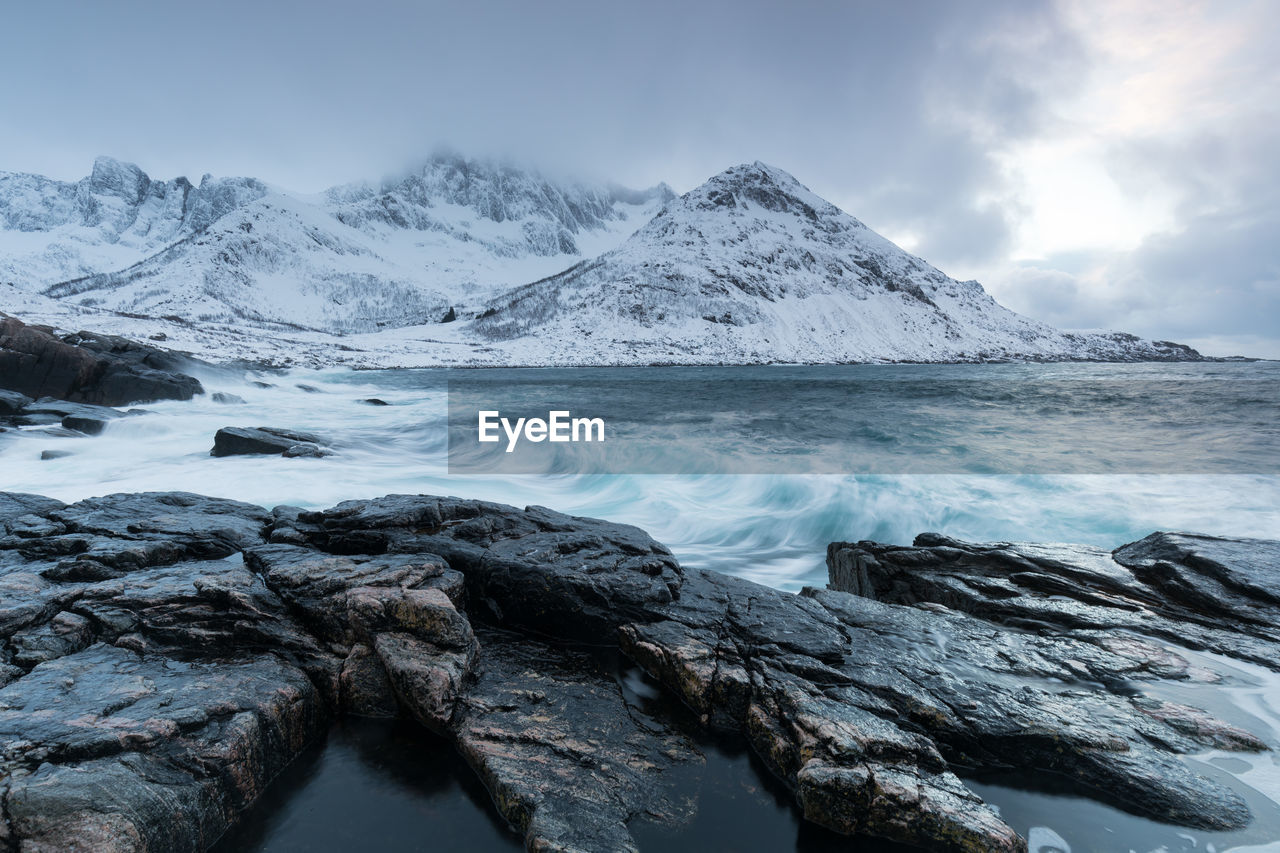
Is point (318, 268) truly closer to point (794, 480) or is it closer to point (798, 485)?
point (794, 480)

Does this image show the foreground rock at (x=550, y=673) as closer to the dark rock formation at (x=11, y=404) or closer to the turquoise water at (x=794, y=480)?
the turquoise water at (x=794, y=480)

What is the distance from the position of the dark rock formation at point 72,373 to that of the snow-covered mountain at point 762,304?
2180 inches

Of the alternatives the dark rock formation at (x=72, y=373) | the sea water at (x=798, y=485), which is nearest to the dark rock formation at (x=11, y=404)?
the sea water at (x=798, y=485)

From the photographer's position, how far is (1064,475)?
41.2 ft

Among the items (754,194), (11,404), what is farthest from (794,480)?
(754,194)

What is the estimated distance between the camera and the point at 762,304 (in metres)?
97.8

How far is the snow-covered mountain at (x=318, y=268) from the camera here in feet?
338

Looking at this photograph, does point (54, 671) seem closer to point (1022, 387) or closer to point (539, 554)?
point (539, 554)

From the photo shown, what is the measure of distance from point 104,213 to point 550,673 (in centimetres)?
26829

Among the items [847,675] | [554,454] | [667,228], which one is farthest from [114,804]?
[667,228]

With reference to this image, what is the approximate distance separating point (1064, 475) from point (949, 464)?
8.23 feet

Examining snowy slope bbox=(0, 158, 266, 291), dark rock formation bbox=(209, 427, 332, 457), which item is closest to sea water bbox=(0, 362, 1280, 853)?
dark rock formation bbox=(209, 427, 332, 457)
